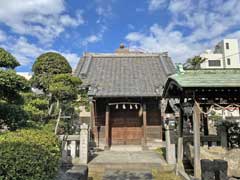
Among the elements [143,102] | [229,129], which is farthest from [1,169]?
[143,102]

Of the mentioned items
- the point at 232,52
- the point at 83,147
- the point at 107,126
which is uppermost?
the point at 232,52

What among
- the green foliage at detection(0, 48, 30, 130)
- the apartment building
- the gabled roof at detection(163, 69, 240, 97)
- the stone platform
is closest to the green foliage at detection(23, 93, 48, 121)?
the green foliage at detection(0, 48, 30, 130)

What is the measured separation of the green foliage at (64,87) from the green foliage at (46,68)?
177 centimetres

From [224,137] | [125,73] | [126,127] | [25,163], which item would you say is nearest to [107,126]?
[126,127]

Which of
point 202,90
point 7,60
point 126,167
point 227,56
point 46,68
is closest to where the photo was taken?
point 7,60

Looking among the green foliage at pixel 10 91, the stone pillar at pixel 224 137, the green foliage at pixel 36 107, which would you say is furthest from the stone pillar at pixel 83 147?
the stone pillar at pixel 224 137

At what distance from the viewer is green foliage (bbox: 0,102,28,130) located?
21.8ft

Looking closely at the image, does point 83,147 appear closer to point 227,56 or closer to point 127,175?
point 127,175

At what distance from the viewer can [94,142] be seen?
12742 millimetres

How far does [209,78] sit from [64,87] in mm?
6013

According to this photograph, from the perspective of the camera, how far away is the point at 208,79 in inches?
272

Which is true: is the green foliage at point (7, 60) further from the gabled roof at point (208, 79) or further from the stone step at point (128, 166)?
the gabled roof at point (208, 79)

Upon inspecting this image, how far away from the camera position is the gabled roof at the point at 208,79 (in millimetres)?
6520

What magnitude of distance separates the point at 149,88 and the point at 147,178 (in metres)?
6.40
